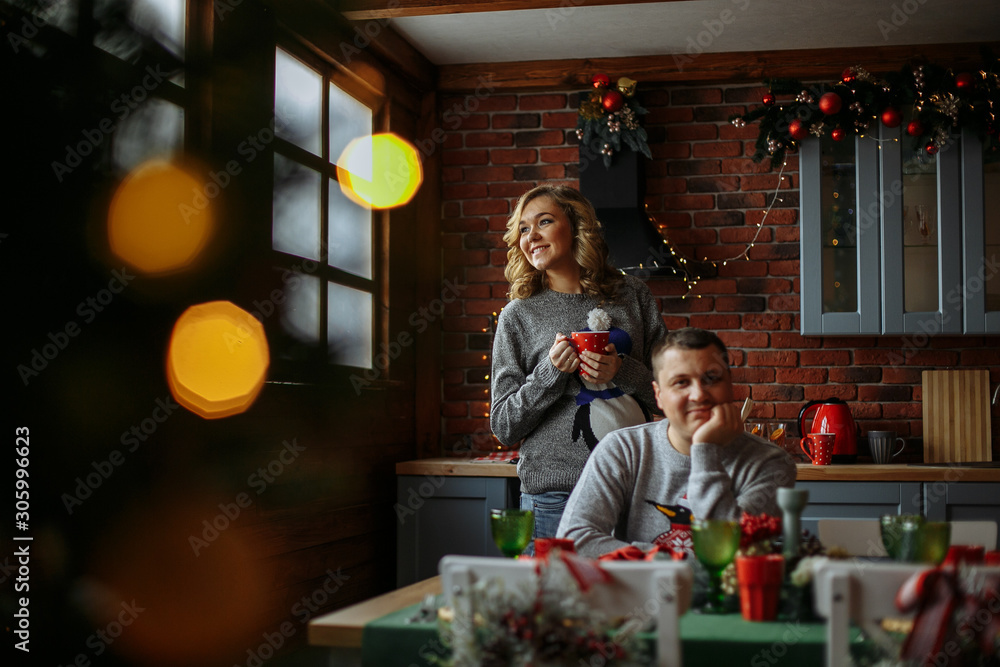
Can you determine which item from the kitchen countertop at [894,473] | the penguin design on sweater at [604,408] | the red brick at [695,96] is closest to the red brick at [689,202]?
the red brick at [695,96]

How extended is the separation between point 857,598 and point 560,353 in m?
1.24

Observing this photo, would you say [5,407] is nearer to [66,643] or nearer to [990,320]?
[66,643]

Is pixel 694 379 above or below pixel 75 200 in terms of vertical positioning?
below

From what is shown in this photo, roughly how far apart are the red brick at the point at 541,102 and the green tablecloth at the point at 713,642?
3.29 m

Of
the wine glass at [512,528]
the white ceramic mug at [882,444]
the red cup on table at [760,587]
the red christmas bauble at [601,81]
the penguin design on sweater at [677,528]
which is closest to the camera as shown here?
the red cup on table at [760,587]

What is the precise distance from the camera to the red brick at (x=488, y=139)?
436cm

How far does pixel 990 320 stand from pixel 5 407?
11.2 ft

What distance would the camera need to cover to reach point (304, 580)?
3189mm

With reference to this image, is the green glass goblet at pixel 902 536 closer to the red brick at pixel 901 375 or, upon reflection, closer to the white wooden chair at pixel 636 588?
the white wooden chair at pixel 636 588

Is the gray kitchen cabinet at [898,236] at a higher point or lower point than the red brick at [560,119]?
lower

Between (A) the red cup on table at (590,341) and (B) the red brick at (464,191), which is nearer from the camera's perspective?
(A) the red cup on table at (590,341)

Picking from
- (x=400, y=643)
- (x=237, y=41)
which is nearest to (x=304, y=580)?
(x=237, y=41)

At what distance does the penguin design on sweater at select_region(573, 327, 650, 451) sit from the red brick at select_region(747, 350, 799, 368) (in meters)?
1.85

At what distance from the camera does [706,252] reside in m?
4.21
